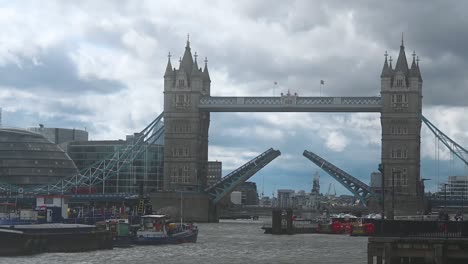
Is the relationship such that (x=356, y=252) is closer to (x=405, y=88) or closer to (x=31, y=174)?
(x=405, y=88)

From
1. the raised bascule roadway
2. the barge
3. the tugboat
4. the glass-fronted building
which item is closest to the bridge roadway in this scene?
the raised bascule roadway

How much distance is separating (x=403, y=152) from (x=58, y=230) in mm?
81277

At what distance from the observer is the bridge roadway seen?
142m

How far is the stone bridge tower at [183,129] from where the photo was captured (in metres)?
148

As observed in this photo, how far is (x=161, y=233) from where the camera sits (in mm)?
84250

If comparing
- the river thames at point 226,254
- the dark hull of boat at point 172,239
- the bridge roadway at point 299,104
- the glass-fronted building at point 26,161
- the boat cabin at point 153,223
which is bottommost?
the river thames at point 226,254

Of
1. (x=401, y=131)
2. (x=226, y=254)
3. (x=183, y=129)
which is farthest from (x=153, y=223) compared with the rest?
(x=401, y=131)

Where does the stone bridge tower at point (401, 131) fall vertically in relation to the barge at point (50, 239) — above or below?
above

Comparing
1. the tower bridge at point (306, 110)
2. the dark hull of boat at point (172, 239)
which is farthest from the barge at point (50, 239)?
the tower bridge at point (306, 110)

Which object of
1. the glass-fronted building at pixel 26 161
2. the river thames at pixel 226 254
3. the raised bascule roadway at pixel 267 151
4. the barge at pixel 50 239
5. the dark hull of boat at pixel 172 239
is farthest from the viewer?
the glass-fronted building at pixel 26 161

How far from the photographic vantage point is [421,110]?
148500mm

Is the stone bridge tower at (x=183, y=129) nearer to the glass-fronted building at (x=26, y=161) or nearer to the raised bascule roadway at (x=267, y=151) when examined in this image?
the raised bascule roadway at (x=267, y=151)

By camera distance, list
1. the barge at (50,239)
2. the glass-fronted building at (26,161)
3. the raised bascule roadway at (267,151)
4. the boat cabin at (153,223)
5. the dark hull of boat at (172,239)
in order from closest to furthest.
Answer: the barge at (50,239)
the dark hull of boat at (172,239)
the boat cabin at (153,223)
the raised bascule roadway at (267,151)
the glass-fronted building at (26,161)

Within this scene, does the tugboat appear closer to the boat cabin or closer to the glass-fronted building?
the boat cabin
